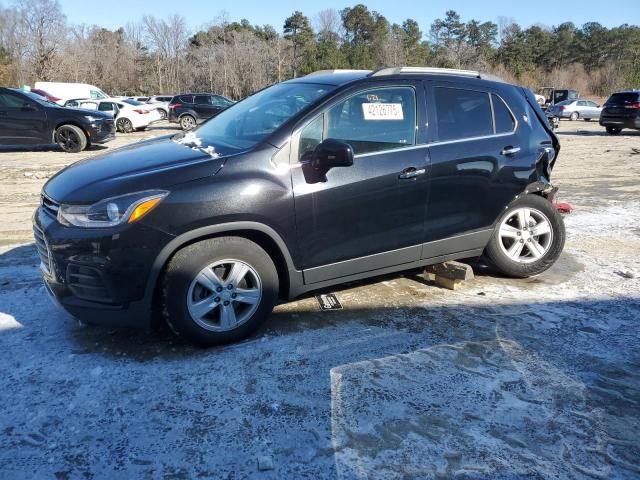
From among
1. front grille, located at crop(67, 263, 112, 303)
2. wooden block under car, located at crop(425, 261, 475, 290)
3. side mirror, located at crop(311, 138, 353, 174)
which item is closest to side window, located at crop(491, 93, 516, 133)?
wooden block under car, located at crop(425, 261, 475, 290)

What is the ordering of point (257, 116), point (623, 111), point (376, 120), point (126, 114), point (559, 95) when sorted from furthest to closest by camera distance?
point (559, 95), point (126, 114), point (623, 111), point (257, 116), point (376, 120)

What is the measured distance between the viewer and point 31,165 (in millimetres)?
11711

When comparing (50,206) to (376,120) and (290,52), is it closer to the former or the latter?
(376,120)

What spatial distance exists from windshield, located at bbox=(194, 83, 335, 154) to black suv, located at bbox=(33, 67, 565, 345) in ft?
0.06

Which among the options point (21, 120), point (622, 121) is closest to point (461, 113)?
point (21, 120)

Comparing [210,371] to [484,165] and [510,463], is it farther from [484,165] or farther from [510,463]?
[484,165]

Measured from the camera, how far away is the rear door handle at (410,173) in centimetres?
394

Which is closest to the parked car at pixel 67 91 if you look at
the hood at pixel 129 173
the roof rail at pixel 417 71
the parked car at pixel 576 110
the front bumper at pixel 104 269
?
the hood at pixel 129 173

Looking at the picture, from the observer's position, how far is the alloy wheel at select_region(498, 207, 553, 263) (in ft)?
15.5

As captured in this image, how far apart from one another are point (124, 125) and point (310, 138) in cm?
2187

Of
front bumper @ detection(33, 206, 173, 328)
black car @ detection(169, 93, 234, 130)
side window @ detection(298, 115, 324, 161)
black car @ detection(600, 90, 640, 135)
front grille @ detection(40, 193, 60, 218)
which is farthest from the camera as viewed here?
black car @ detection(169, 93, 234, 130)

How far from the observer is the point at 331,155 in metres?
3.51

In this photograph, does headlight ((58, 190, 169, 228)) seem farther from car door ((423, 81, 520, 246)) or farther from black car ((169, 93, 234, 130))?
black car ((169, 93, 234, 130))

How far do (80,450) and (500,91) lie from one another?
4211mm
